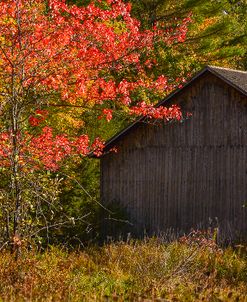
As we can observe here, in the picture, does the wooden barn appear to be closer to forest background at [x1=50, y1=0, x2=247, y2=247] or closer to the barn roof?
the barn roof

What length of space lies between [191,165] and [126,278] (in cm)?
1008

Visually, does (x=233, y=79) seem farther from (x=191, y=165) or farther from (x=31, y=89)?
(x=31, y=89)

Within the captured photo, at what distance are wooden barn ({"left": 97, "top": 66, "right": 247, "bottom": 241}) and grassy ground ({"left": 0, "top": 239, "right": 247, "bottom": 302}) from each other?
17.1ft

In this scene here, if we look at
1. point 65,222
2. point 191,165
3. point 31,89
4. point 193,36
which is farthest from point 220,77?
point 193,36

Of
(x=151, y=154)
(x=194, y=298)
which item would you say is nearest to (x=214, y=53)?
(x=151, y=154)

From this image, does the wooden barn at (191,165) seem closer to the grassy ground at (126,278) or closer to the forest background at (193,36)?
the grassy ground at (126,278)

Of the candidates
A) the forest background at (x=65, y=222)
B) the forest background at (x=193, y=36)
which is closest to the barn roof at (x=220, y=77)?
the forest background at (x=65, y=222)

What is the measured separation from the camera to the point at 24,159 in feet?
44.8

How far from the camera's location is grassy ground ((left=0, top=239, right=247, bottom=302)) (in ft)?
34.9

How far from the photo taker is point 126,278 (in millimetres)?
13453

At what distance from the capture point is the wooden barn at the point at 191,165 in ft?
71.5

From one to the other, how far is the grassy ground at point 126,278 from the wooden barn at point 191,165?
5209mm

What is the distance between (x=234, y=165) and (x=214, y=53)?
15.9 metres

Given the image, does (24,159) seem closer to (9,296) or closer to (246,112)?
(9,296)
